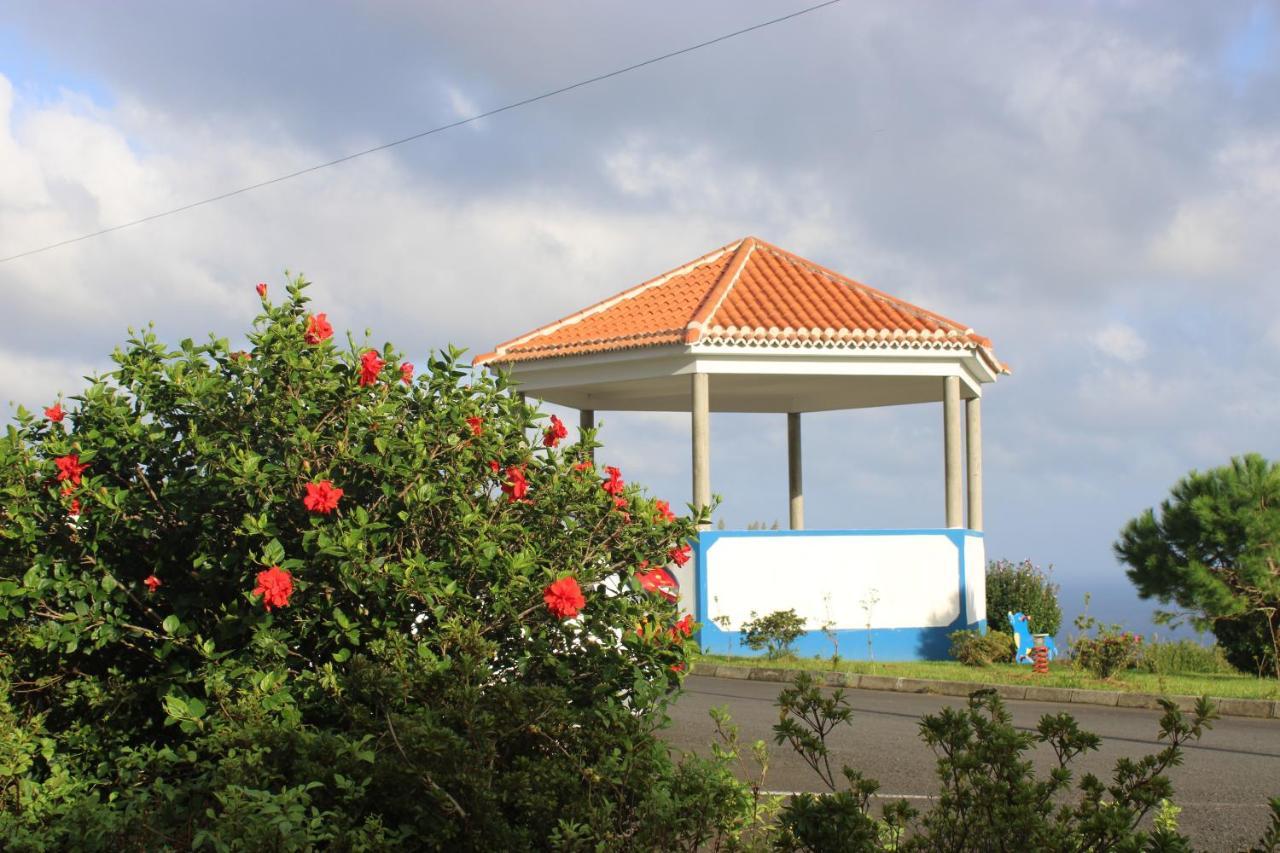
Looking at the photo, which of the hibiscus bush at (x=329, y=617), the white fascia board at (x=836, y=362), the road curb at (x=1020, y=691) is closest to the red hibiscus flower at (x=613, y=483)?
the hibiscus bush at (x=329, y=617)

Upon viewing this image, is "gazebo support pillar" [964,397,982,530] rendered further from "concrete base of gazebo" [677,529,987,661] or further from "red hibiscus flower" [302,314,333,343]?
"red hibiscus flower" [302,314,333,343]

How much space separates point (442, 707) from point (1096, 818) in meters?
2.26

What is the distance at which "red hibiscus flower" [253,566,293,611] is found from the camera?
4824 mm

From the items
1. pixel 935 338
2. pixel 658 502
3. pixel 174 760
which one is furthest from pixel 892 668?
pixel 174 760

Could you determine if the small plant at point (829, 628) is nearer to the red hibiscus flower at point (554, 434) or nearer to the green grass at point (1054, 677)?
the green grass at point (1054, 677)

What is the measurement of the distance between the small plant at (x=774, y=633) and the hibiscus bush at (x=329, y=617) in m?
11.9

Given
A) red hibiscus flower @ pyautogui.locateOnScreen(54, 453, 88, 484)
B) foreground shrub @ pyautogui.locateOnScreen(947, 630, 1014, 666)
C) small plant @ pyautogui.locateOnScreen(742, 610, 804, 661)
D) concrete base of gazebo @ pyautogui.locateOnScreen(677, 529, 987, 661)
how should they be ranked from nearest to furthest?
red hibiscus flower @ pyautogui.locateOnScreen(54, 453, 88, 484) → foreground shrub @ pyautogui.locateOnScreen(947, 630, 1014, 666) → small plant @ pyautogui.locateOnScreen(742, 610, 804, 661) → concrete base of gazebo @ pyautogui.locateOnScreen(677, 529, 987, 661)

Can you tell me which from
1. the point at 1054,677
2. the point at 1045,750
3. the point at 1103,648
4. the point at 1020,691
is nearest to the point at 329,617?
the point at 1045,750

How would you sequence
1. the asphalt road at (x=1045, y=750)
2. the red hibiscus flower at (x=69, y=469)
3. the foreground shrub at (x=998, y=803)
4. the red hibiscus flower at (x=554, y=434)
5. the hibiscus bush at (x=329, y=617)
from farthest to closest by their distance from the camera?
the asphalt road at (x=1045, y=750), the red hibiscus flower at (x=554, y=434), the red hibiscus flower at (x=69, y=469), the hibiscus bush at (x=329, y=617), the foreground shrub at (x=998, y=803)

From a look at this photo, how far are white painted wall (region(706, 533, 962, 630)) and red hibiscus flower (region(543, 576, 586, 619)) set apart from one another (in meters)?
13.1

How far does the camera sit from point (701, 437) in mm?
17797

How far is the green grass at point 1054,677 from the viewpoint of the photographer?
13836 mm

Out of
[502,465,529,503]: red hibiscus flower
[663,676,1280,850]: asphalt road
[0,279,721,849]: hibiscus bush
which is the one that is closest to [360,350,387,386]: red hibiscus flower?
[0,279,721,849]: hibiscus bush

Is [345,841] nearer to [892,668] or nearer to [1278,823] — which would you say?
[1278,823]
